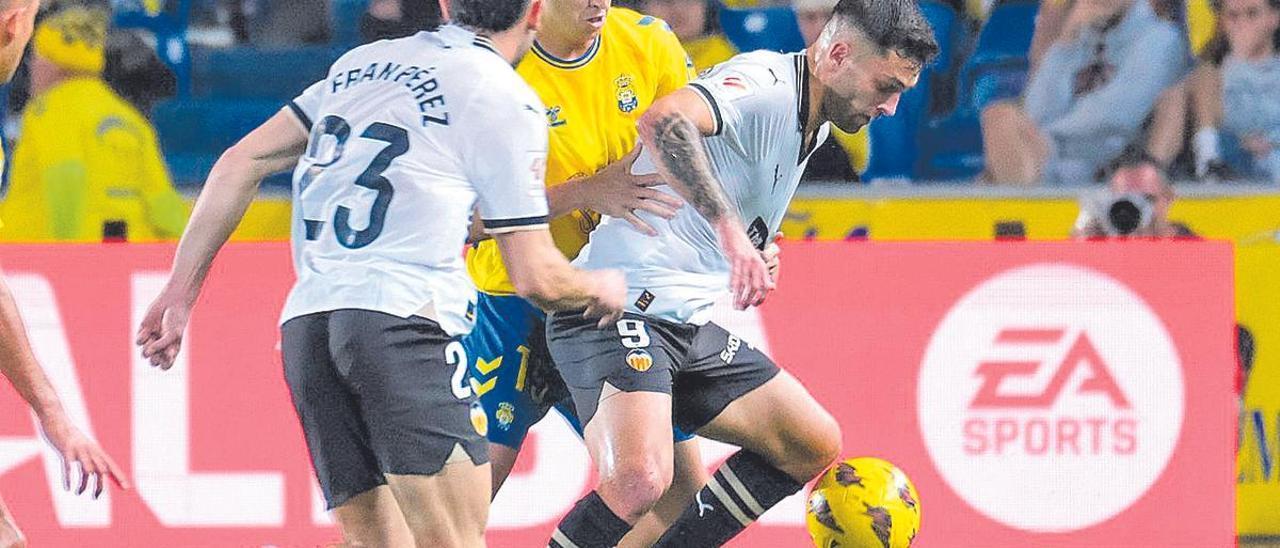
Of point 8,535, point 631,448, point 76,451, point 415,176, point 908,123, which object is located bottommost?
point 908,123

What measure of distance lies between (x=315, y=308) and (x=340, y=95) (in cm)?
45

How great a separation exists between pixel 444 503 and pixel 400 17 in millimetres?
5423

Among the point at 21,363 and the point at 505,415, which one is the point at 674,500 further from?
the point at 21,363

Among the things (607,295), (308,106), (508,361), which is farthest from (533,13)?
(508,361)

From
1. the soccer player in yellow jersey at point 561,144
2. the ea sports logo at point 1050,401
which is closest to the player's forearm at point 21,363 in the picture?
the soccer player in yellow jersey at point 561,144

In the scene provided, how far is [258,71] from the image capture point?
30.9 feet

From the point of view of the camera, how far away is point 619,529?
548cm

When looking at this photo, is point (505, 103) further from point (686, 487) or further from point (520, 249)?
point (686, 487)

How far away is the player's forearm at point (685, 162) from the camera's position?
4711mm

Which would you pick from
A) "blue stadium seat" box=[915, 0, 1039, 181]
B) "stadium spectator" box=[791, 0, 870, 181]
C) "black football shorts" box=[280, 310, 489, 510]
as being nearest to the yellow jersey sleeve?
"black football shorts" box=[280, 310, 489, 510]

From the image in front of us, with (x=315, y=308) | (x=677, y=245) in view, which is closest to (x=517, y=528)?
(x=677, y=245)

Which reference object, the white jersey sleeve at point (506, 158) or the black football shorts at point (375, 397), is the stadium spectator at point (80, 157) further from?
the white jersey sleeve at point (506, 158)

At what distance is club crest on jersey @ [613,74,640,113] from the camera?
5.34m

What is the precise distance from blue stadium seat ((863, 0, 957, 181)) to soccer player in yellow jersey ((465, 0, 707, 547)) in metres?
3.40
